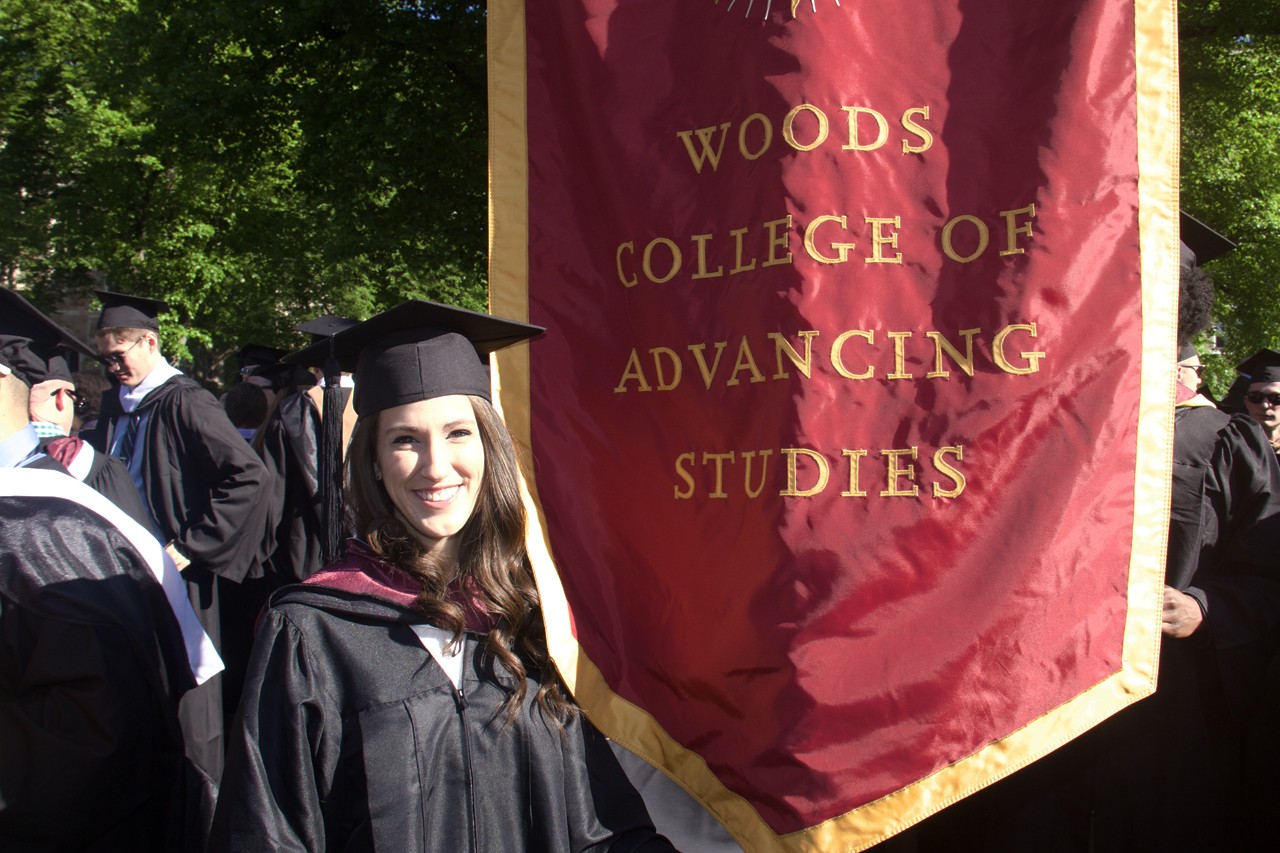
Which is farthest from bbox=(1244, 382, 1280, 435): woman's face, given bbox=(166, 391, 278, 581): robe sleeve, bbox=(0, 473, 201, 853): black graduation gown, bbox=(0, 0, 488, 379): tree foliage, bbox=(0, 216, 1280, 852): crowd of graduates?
bbox=(0, 0, 488, 379): tree foliage

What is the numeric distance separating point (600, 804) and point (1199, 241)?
230 cm

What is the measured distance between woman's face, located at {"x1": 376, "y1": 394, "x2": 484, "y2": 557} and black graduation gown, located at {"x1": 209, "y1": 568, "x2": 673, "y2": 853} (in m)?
0.21

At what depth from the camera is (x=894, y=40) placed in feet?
7.77

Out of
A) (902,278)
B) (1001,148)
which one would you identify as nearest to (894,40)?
(1001,148)

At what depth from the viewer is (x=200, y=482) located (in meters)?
5.52

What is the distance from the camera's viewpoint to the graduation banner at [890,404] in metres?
2.25

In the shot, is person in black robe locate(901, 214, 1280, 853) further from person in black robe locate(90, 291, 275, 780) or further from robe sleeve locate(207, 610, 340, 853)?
person in black robe locate(90, 291, 275, 780)

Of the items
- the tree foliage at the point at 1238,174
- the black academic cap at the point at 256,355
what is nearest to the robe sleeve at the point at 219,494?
the black academic cap at the point at 256,355

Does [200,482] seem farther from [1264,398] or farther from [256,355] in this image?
[1264,398]

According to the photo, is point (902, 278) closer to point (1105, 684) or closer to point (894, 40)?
point (894, 40)

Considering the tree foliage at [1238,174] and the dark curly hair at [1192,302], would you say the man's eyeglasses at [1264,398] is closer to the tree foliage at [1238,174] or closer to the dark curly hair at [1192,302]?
the dark curly hair at [1192,302]

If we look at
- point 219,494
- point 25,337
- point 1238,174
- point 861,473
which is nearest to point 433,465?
point 861,473

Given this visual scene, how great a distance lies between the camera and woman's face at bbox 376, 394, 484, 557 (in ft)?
7.39

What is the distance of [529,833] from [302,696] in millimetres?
534
